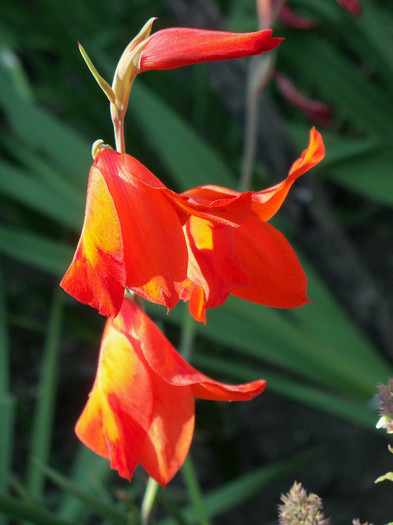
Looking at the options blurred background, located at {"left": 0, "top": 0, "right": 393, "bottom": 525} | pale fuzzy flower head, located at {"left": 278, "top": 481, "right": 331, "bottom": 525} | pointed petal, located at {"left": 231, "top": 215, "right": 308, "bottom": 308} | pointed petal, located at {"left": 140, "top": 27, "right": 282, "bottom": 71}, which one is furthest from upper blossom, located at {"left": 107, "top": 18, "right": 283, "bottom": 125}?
blurred background, located at {"left": 0, "top": 0, "right": 393, "bottom": 525}

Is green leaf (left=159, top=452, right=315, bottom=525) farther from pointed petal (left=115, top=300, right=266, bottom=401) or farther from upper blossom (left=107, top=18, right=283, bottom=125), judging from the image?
upper blossom (left=107, top=18, right=283, bottom=125)

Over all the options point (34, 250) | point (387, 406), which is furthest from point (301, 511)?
point (34, 250)

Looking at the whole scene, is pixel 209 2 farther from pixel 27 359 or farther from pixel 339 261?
pixel 27 359

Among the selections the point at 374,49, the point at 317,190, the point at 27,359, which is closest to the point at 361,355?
the point at 317,190

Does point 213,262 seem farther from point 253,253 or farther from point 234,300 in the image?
point 234,300

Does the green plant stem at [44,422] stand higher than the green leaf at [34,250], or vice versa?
the green leaf at [34,250]

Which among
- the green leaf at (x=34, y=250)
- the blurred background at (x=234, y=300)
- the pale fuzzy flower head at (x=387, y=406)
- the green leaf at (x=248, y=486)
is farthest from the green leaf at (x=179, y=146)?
the pale fuzzy flower head at (x=387, y=406)

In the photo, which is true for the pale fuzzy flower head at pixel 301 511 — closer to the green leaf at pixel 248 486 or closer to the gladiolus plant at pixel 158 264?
the gladiolus plant at pixel 158 264
